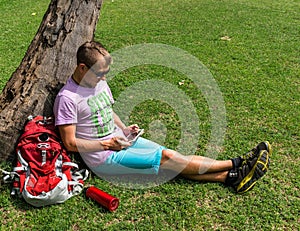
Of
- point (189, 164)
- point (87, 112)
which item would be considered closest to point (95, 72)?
point (87, 112)

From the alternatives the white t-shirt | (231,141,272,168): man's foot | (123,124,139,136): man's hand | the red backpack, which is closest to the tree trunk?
the red backpack

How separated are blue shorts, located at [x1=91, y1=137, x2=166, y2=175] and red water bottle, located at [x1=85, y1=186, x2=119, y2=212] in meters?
0.25

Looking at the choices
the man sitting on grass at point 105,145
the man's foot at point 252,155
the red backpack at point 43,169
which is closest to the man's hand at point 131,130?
the man sitting on grass at point 105,145

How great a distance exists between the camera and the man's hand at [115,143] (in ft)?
11.4

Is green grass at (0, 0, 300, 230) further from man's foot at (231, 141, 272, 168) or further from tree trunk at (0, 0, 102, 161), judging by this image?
tree trunk at (0, 0, 102, 161)

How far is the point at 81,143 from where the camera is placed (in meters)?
3.36

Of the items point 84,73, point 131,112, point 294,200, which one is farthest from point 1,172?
point 294,200

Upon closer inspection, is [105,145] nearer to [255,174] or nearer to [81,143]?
[81,143]

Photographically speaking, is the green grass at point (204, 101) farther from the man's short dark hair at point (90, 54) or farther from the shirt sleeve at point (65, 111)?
the man's short dark hair at point (90, 54)

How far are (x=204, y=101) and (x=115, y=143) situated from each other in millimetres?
2113

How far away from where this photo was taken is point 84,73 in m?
3.29

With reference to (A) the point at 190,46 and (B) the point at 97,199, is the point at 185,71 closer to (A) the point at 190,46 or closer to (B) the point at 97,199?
(A) the point at 190,46

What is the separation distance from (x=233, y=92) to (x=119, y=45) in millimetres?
2718

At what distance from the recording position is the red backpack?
3123mm
